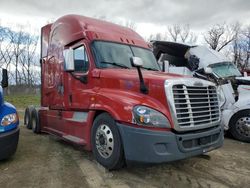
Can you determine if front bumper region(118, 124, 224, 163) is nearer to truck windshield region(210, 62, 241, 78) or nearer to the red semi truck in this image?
the red semi truck

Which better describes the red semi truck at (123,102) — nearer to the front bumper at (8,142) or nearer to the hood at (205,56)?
the front bumper at (8,142)

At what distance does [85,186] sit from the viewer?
4551 millimetres

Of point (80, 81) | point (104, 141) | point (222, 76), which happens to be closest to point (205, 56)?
point (222, 76)

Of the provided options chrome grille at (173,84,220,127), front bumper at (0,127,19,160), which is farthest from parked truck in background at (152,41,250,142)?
front bumper at (0,127,19,160)

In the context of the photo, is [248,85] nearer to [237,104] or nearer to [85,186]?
[237,104]

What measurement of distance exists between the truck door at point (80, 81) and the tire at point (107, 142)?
677 mm

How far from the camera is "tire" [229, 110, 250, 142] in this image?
8.36 metres

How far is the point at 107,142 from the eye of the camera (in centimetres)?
508

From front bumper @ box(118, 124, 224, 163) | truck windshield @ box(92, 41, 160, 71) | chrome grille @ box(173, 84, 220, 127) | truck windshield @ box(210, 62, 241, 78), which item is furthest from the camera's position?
truck windshield @ box(210, 62, 241, 78)

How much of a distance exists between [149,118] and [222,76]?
268 inches

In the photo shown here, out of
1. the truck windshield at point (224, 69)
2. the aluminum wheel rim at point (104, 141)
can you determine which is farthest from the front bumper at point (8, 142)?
the truck windshield at point (224, 69)

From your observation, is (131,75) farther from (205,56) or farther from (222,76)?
(205,56)

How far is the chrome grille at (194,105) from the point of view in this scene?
15.5 feet

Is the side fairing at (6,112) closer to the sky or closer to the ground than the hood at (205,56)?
closer to the ground
